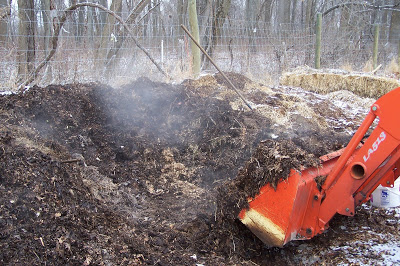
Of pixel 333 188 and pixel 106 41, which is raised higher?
pixel 106 41

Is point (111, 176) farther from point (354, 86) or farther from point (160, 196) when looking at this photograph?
point (354, 86)

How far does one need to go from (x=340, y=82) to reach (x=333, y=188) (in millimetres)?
6443

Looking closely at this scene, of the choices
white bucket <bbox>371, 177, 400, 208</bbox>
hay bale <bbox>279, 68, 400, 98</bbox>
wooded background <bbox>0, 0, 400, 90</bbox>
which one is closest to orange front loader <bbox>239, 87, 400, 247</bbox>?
white bucket <bbox>371, 177, 400, 208</bbox>

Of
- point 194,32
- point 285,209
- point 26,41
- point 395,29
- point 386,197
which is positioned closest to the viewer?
point 285,209

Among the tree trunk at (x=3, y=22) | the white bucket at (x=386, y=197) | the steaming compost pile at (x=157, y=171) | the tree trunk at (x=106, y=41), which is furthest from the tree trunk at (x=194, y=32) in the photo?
the white bucket at (x=386, y=197)

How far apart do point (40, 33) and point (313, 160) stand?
705 cm

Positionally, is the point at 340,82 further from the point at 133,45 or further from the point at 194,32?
the point at 133,45

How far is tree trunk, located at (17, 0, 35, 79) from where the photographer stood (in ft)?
24.3

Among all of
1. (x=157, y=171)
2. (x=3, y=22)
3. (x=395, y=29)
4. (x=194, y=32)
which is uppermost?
(x=395, y=29)

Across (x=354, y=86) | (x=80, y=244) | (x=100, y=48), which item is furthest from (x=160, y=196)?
(x=354, y=86)

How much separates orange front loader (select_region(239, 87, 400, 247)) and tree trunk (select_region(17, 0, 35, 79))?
6013mm

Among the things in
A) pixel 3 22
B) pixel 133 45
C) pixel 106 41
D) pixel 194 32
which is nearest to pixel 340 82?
pixel 194 32

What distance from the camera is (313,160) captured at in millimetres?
3287

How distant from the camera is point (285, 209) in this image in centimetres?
309
